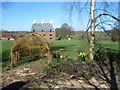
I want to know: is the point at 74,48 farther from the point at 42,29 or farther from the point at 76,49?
the point at 42,29

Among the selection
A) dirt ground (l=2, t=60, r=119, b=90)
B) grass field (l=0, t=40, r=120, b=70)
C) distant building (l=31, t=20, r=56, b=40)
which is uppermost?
distant building (l=31, t=20, r=56, b=40)

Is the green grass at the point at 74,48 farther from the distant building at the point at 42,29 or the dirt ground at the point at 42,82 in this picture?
the dirt ground at the point at 42,82

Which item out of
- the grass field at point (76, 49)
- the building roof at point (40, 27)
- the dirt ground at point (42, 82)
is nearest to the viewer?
the dirt ground at point (42, 82)

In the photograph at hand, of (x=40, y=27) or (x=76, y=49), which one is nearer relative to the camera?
(x=76, y=49)

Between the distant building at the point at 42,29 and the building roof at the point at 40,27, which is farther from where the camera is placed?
the building roof at the point at 40,27

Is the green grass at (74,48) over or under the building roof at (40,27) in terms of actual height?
under

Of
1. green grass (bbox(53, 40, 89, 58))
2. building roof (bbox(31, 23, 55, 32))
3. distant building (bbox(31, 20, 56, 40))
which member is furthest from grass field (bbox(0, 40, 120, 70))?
building roof (bbox(31, 23, 55, 32))

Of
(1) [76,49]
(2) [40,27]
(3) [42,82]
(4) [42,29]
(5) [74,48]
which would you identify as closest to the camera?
(3) [42,82]

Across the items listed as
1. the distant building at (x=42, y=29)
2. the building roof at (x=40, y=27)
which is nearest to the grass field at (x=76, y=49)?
the distant building at (x=42, y=29)

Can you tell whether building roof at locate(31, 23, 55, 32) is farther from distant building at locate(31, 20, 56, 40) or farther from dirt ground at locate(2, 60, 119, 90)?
dirt ground at locate(2, 60, 119, 90)

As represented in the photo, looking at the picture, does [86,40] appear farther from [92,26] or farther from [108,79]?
[108,79]

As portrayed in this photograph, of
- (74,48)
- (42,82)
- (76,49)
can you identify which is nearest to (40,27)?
(74,48)

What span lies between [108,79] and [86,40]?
3.50m

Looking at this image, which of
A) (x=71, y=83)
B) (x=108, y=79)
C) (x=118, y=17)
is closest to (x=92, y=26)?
(x=118, y=17)
